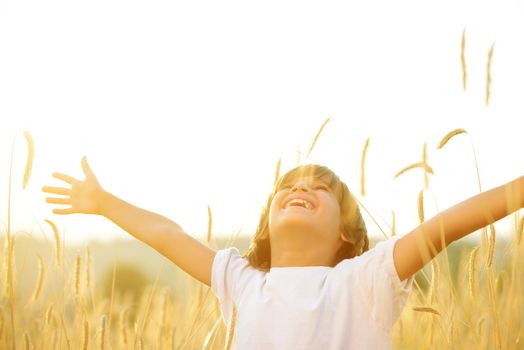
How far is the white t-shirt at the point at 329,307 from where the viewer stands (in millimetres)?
A: 2301

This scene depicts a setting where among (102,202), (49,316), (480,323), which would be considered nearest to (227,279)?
(102,202)

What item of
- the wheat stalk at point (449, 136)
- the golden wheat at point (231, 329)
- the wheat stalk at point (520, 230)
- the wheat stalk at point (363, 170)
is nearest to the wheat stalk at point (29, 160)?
the golden wheat at point (231, 329)

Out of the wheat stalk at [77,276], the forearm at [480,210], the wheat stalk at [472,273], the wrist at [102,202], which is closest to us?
the forearm at [480,210]

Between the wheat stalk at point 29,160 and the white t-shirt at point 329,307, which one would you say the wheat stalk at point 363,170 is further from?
the wheat stalk at point 29,160

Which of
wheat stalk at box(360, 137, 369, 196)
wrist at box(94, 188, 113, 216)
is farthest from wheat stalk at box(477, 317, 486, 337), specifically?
wrist at box(94, 188, 113, 216)

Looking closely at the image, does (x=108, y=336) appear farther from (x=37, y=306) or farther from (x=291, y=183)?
(x=37, y=306)

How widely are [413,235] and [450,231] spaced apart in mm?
140

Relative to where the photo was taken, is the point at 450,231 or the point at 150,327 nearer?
the point at 450,231

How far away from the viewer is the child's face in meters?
2.48

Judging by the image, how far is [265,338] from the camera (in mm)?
2371

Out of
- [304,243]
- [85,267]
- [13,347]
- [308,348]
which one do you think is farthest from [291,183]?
[13,347]

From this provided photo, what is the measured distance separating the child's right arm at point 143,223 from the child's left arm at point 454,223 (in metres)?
0.70

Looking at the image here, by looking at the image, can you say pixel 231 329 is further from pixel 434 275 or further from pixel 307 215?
pixel 434 275

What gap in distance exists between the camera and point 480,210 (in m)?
2.10
